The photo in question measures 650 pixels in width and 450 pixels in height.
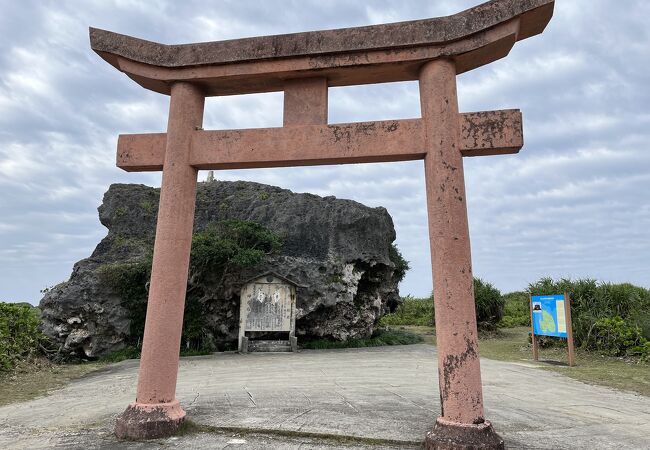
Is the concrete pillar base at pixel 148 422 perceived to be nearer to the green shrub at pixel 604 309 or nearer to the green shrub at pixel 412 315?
the green shrub at pixel 604 309

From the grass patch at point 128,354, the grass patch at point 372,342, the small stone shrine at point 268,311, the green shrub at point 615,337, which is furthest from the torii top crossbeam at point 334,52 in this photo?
the green shrub at point 615,337

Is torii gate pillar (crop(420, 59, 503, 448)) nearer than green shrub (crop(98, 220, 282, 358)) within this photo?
Yes

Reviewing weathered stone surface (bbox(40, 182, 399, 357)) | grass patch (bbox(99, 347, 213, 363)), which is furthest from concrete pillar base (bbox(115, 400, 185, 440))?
weathered stone surface (bbox(40, 182, 399, 357))

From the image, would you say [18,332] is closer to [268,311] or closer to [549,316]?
[268,311]

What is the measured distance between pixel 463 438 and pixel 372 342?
9.94 metres

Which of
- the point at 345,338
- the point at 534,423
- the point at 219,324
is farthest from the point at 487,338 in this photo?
the point at 534,423

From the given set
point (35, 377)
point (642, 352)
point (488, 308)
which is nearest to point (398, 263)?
point (488, 308)

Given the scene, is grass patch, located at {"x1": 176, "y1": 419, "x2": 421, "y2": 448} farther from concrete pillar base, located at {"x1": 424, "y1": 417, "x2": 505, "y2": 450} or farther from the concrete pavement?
concrete pillar base, located at {"x1": 424, "y1": 417, "x2": 505, "y2": 450}

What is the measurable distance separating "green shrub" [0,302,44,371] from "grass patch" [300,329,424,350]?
22.6ft

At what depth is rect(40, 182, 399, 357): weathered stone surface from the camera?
Answer: 11.7 m

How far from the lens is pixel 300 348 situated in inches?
497

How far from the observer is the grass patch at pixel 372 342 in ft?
42.1

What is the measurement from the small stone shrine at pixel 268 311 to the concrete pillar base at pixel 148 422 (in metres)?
7.78

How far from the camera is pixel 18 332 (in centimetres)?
1051
